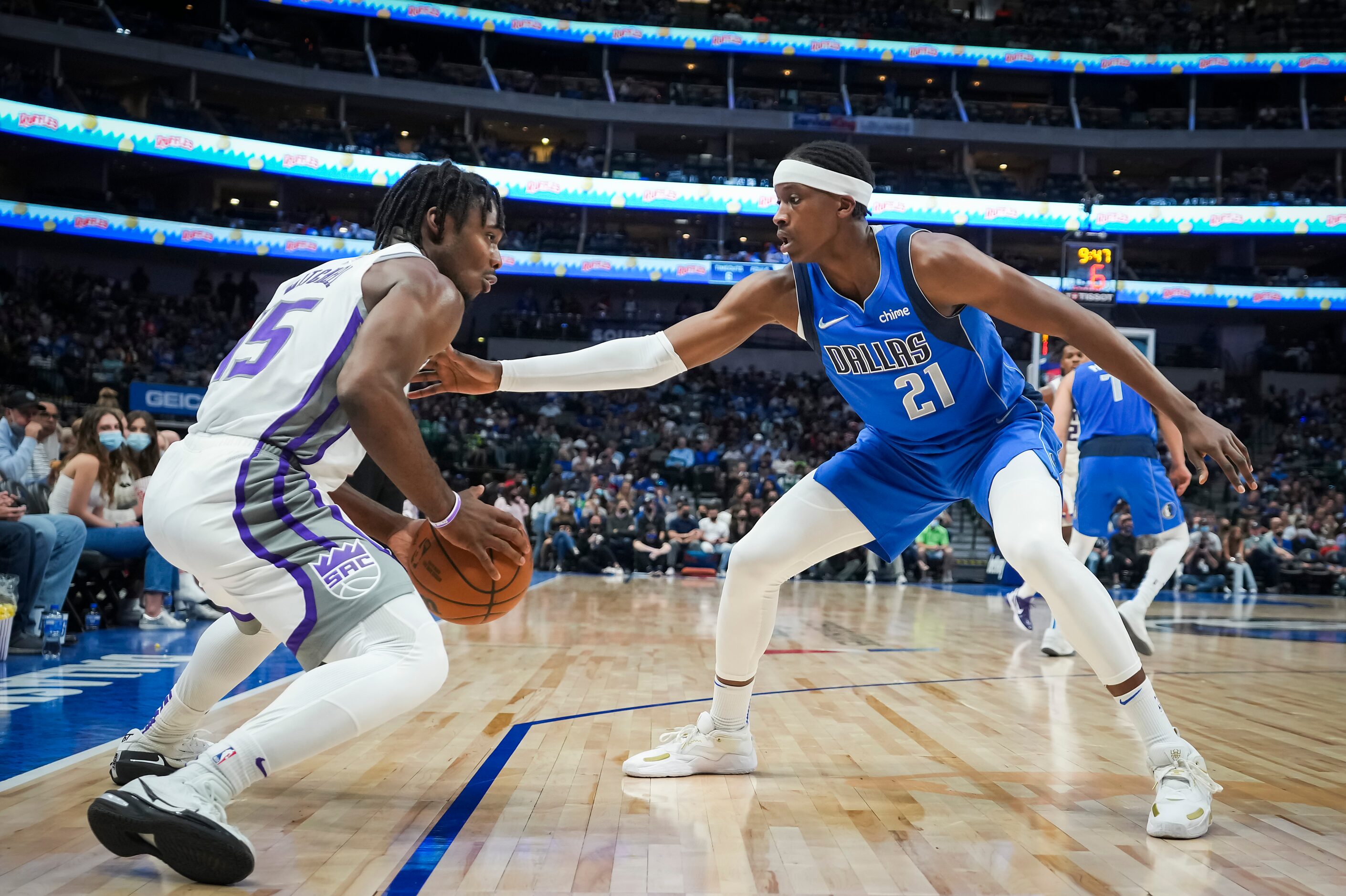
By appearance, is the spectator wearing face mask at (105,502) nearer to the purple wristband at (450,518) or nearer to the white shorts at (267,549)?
the white shorts at (267,549)

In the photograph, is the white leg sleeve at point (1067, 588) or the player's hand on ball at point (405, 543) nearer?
the player's hand on ball at point (405, 543)

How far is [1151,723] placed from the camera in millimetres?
2689

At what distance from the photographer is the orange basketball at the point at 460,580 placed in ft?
7.79

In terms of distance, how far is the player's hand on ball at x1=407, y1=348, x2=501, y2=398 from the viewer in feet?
9.55

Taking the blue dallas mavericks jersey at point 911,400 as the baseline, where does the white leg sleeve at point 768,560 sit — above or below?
below

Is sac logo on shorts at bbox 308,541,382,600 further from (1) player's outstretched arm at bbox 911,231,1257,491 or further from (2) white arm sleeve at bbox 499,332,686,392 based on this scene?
(1) player's outstretched arm at bbox 911,231,1257,491

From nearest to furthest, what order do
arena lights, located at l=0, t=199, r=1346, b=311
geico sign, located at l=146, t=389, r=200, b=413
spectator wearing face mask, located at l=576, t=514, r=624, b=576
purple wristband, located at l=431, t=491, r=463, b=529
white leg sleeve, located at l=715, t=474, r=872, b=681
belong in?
purple wristband, located at l=431, t=491, r=463, b=529, white leg sleeve, located at l=715, t=474, r=872, b=681, spectator wearing face mask, located at l=576, t=514, r=624, b=576, geico sign, located at l=146, t=389, r=200, b=413, arena lights, located at l=0, t=199, r=1346, b=311

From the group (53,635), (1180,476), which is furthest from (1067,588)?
(53,635)

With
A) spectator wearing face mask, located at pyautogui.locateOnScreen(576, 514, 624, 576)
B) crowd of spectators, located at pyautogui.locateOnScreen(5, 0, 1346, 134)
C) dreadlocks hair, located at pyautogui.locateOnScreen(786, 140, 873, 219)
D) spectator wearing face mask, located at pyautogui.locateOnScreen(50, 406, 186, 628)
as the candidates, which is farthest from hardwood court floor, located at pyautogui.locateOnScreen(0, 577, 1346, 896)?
crowd of spectators, located at pyautogui.locateOnScreen(5, 0, 1346, 134)

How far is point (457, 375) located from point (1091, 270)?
1414 centimetres

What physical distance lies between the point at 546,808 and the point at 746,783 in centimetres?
63

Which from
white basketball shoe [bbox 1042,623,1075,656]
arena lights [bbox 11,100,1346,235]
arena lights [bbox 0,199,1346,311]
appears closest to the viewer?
white basketball shoe [bbox 1042,623,1075,656]

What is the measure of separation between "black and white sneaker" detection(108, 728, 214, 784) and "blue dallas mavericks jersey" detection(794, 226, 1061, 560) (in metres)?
1.90

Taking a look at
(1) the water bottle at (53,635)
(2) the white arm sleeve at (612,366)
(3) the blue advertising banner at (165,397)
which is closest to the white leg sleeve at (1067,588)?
(2) the white arm sleeve at (612,366)
